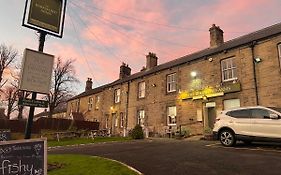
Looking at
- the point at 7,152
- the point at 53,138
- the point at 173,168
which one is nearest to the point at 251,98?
the point at 173,168

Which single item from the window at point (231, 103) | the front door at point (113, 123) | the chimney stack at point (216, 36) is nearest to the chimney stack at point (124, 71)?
the front door at point (113, 123)

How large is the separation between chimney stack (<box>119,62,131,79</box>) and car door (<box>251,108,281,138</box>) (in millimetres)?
27730

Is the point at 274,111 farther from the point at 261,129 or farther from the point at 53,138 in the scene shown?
the point at 53,138

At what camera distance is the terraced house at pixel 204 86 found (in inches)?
734

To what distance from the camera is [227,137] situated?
13.1 m

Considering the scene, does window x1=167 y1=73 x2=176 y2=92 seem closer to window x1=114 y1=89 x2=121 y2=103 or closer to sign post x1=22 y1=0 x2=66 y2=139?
window x1=114 y1=89 x2=121 y2=103

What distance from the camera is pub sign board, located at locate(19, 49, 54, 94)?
316 inches

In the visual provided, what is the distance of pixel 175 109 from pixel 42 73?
18415 millimetres

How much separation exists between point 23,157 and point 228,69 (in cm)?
→ 1868

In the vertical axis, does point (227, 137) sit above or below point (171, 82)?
below

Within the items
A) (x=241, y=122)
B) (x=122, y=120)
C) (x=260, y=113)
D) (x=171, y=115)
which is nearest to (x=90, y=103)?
(x=122, y=120)

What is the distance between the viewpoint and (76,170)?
8562mm

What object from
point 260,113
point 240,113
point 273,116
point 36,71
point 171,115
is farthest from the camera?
point 171,115

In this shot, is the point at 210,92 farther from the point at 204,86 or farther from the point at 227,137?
the point at 227,137
